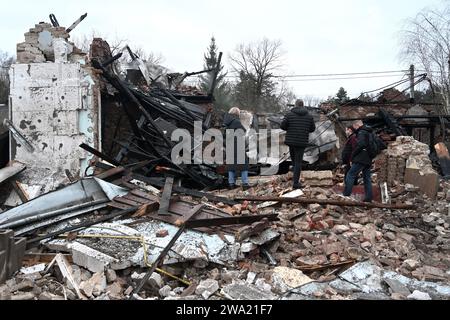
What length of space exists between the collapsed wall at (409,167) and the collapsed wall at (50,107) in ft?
21.3

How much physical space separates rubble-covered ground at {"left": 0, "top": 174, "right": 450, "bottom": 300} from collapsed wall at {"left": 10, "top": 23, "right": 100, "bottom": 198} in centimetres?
395

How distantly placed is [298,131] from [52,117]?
16.8ft

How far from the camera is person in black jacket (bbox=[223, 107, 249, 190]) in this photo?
8.57 m

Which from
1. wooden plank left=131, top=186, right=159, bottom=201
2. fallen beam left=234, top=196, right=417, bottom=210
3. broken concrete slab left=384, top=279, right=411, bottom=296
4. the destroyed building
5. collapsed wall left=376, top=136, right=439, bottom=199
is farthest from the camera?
collapsed wall left=376, top=136, right=439, bottom=199

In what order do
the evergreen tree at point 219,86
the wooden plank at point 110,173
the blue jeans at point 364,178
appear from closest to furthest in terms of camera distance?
the blue jeans at point 364,178 < the wooden plank at point 110,173 < the evergreen tree at point 219,86

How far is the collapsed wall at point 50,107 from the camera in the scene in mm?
8391

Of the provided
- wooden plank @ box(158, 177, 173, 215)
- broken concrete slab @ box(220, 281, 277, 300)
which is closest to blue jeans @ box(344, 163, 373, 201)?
wooden plank @ box(158, 177, 173, 215)

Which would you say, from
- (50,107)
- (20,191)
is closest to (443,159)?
(50,107)

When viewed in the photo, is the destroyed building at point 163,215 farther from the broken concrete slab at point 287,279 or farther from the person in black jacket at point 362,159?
the person in black jacket at point 362,159

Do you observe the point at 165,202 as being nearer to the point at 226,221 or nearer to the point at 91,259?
the point at 226,221

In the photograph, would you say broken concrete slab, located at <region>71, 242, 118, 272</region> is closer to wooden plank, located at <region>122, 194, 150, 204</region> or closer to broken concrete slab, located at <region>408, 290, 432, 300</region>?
wooden plank, located at <region>122, 194, 150, 204</region>

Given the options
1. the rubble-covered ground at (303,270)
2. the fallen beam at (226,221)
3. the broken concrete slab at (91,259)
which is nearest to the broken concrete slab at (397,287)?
the rubble-covered ground at (303,270)
